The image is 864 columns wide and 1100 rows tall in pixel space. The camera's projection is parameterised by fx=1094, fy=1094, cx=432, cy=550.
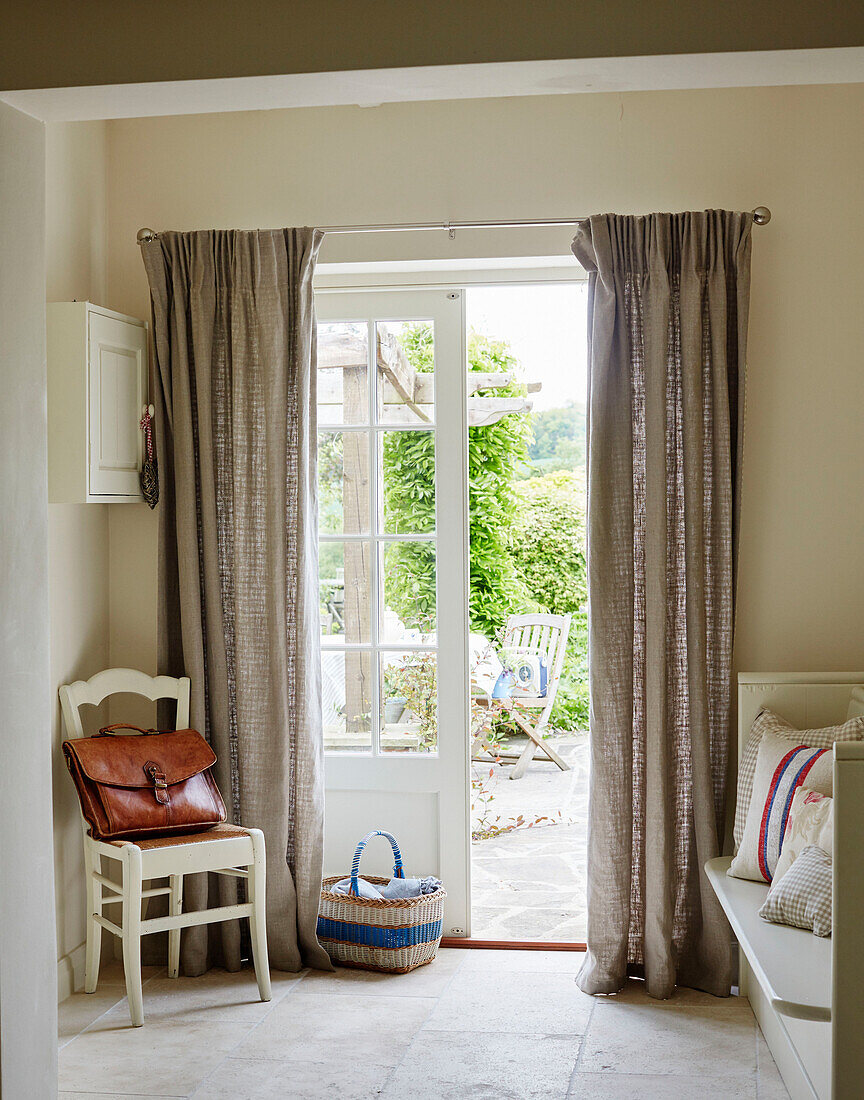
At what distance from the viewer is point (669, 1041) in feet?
9.66

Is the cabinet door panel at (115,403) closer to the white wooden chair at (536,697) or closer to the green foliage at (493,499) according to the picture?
the white wooden chair at (536,697)

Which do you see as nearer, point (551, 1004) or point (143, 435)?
point (551, 1004)

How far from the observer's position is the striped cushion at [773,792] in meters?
2.81

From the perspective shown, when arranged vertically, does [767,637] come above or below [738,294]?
below

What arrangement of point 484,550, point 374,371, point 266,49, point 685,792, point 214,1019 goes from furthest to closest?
point 484,550 < point 374,371 < point 685,792 < point 214,1019 < point 266,49

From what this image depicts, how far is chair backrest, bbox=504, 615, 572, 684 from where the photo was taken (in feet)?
23.0

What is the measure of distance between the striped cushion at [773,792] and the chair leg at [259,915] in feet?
4.40

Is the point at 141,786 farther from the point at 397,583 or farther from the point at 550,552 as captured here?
the point at 550,552

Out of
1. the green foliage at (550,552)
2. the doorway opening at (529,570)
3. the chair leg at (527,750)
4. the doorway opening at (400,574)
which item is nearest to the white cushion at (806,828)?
the doorway opening at (400,574)

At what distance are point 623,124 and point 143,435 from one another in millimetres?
1801

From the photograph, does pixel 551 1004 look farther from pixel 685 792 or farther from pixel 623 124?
pixel 623 124

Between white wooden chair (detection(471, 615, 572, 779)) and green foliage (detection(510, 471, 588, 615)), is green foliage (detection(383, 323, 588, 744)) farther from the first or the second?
white wooden chair (detection(471, 615, 572, 779))

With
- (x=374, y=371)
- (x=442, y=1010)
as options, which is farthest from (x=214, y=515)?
(x=442, y=1010)

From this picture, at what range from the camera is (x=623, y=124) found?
3424 mm
